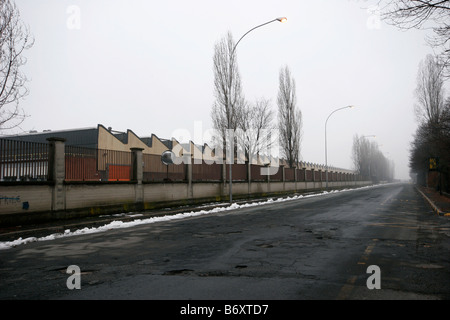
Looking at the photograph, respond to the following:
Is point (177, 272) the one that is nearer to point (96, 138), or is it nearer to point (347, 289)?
point (347, 289)

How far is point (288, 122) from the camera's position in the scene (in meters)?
42.4

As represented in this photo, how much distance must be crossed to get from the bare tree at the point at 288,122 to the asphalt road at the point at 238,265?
32.9 meters

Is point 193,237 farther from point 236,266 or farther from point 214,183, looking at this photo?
point 214,183

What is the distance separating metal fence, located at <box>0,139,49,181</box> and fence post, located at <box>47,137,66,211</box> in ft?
0.54

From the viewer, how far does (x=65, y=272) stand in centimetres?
553

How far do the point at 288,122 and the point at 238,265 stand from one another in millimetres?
38061

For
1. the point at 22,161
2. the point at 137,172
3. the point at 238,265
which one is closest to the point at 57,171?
the point at 22,161

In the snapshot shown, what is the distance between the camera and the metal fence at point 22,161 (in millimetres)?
11125

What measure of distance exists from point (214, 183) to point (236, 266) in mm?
17654

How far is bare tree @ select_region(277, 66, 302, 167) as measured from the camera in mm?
42531

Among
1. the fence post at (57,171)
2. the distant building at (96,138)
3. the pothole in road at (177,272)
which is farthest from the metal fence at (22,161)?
the distant building at (96,138)

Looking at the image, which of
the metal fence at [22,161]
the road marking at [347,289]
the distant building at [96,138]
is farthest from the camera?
the distant building at [96,138]

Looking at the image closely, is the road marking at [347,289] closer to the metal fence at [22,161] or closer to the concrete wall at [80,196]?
the concrete wall at [80,196]
